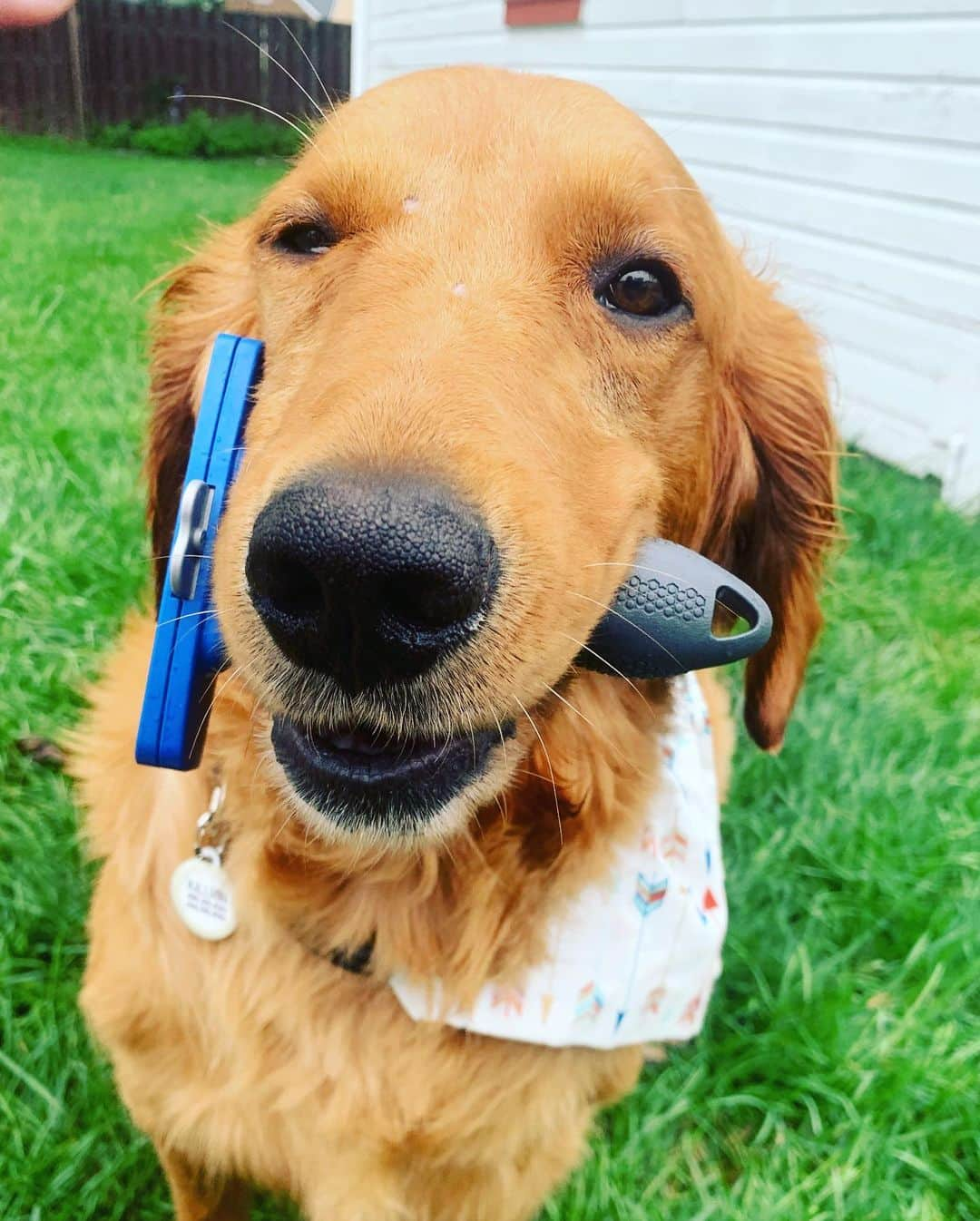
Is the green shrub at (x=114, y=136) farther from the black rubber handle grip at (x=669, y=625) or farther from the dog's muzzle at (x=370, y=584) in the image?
the dog's muzzle at (x=370, y=584)

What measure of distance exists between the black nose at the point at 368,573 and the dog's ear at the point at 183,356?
42.6 inches

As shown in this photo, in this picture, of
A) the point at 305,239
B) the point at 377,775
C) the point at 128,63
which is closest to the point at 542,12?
the point at 305,239

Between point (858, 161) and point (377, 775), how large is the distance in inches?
218

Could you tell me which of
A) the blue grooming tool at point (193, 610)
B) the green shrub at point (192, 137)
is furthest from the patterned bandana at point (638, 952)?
the green shrub at point (192, 137)

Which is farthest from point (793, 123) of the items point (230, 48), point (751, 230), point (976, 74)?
point (230, 48)

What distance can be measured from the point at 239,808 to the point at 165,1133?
0.61m

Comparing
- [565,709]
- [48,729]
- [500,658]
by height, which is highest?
[500,658]

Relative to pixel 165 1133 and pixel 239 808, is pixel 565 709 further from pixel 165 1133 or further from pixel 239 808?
pixel 165 1133

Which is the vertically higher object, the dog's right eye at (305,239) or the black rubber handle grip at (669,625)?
the dog's right eye at (305,239)

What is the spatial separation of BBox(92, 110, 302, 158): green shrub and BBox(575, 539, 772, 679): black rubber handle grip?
48.4 ft

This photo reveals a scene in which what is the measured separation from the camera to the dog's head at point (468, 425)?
1080mm

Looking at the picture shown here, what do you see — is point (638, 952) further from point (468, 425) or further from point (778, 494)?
point (468, 425)

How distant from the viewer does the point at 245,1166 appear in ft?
5.83

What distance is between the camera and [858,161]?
5.62 metres
